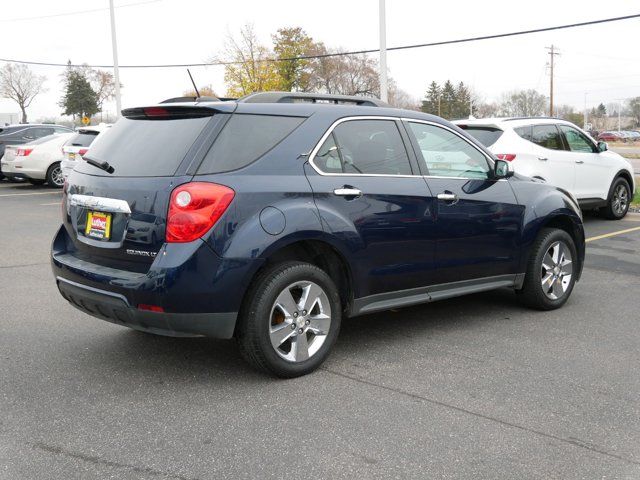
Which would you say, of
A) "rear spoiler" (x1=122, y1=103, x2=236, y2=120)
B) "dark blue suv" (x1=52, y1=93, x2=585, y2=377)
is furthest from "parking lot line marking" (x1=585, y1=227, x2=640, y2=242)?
"rear spoiler" (x1=122, y1=103, x2=236, y2=120)

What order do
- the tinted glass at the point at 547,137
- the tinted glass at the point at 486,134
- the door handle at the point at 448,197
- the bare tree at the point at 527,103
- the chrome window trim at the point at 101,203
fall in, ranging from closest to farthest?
the chrome window trim at the point at 101,203 → the door handle at the point at 448,197 → the tinted glass at the point at 486,134 → the tinted glass at the point at 547,137 → the bare tree at the point at 527,103

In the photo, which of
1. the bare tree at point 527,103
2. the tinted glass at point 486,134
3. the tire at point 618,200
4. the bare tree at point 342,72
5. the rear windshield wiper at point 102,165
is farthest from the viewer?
the bare tree at point 527,103

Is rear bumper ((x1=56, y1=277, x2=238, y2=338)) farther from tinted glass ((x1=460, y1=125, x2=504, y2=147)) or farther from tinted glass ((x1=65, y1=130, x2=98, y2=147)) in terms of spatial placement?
tinted glass ((x1=65, y1=130, x2=98, y2=147))

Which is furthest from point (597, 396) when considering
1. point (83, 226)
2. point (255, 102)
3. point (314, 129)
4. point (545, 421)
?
point (83, 226)

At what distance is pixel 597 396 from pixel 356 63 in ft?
203

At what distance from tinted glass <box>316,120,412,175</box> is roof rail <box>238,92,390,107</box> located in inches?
10.2

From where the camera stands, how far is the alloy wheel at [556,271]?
5.80m

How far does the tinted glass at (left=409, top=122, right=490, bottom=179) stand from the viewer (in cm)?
498

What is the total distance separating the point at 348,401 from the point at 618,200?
946 centimetres

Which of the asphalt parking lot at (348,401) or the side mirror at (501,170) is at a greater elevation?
the side mirror at (501,170)

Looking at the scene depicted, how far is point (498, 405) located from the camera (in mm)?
3766

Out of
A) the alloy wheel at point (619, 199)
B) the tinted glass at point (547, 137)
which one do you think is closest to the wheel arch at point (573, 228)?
the tinted glass at point (547, 137)

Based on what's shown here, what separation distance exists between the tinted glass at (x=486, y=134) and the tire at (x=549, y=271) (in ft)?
13.0

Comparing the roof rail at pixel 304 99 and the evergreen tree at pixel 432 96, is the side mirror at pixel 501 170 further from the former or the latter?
the evergreen tree at pixel 432 96
